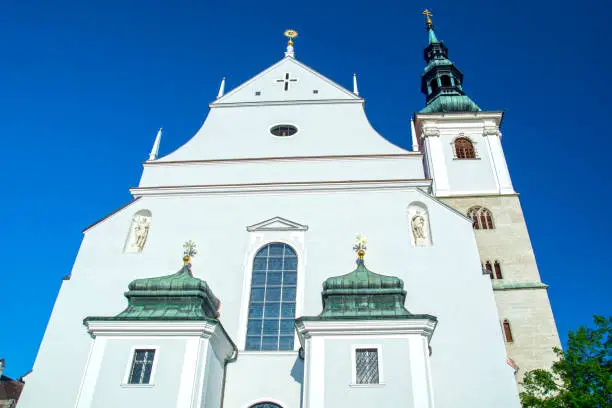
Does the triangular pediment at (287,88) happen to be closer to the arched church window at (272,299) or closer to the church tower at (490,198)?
the church tower at (490,198)

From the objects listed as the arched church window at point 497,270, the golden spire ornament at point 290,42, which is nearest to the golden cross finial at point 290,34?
the golden spire ornament at point 290,42

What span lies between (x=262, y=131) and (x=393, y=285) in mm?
7115

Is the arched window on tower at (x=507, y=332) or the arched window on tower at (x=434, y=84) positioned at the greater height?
the arched window on tower at (x=434, y=84)

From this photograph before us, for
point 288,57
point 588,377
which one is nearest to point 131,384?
point 588,377

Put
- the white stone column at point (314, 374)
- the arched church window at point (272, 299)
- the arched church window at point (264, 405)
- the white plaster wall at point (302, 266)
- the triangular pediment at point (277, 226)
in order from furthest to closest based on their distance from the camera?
1. the triangular pediment at point (277, 226)
2. the arched church window at point (272, 299)
3. the white plaster wall at point (302, 266)
4. the arched church window at point (264, 405)
5. the white stone column at point (314, 374)

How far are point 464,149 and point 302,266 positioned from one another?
33.7 ft

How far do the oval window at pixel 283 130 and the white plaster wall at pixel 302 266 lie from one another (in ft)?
8.15

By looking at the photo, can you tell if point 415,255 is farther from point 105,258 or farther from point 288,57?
point 288,57

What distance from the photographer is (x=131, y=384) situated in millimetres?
9688

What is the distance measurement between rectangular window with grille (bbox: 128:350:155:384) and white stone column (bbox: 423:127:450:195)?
1170 cm

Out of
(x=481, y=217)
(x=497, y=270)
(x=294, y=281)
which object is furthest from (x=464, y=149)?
(x=294, y=281)

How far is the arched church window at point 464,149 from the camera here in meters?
20.0

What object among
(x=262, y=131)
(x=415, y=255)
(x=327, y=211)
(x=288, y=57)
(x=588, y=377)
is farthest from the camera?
(x=288, y=57)

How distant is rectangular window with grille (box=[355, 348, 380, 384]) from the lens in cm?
959
